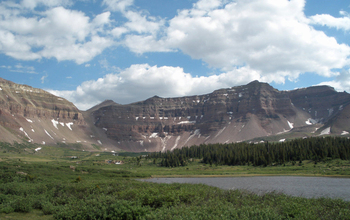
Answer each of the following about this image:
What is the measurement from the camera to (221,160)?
133 metres

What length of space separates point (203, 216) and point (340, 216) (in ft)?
32.6

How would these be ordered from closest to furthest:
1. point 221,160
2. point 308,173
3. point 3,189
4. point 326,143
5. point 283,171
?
1. point 3,189
2. point 308,173
3. point 283,171
4. point 326,143
5. point 221,160

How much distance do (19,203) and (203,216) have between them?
63.6ft

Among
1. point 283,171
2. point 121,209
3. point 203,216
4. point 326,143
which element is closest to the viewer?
point 203,216

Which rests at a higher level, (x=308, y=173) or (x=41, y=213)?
(x=41, y=213)

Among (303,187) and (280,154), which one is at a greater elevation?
(280,154)

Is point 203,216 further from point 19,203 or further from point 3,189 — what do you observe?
point 3,189

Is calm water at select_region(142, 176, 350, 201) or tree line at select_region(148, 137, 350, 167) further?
tree line at select_region(148, 137, 350, 167)

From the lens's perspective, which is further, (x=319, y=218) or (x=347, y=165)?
(x=347, y=165)

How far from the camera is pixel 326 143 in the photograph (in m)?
118

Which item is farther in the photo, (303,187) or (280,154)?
(280,154)

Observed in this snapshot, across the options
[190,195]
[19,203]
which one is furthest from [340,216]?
[19,203]

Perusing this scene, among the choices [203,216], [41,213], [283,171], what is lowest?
[283,171]

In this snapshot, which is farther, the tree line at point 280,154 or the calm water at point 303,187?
the tree line at point 280,154
